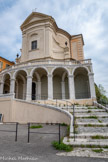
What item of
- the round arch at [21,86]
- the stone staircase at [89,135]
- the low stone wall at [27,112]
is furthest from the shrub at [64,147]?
the round arch at [21,86]

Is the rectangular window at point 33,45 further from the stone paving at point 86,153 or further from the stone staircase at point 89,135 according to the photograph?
the stone paving at point 86,153

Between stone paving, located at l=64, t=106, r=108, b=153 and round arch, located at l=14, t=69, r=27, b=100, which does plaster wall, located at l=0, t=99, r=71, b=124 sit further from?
round arch, located at l=14, t=69, r=27, b=100

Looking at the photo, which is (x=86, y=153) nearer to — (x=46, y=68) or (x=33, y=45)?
(x=46, y=68)

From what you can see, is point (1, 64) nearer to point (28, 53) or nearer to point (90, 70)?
point (28, 53)

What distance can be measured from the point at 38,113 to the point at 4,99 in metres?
4.40

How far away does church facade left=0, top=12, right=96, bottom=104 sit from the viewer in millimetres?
15969

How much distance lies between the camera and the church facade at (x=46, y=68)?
16.0 meters

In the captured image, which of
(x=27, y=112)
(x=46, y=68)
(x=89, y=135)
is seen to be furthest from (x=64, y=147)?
(x=46, y=68)

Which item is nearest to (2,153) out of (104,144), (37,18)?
(104,144)

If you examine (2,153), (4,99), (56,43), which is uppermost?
(56,43)

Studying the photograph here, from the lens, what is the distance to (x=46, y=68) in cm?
1595

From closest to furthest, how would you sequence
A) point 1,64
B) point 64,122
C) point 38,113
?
point 64,122
point 38,113
point 1,64

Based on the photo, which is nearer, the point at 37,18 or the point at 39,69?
the point at 39,69

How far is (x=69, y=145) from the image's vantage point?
14.4 ft
